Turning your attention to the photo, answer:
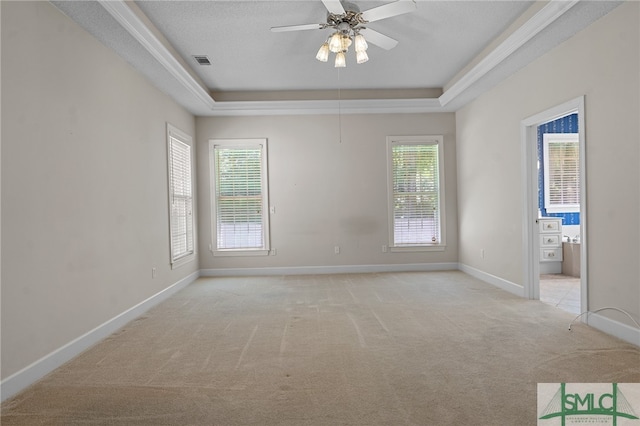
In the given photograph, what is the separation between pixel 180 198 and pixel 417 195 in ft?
12.9

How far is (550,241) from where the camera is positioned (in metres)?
6.65

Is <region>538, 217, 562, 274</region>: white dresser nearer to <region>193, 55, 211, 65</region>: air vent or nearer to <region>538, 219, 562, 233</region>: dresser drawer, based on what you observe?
<region>538, 219, 562, 233</region>: dresser drawer

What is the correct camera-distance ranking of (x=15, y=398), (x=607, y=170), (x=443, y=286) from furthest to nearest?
(x=443, y=286) → (x=607, y=170) → (x=15, y=398)

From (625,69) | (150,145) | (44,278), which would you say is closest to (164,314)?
(44,278)

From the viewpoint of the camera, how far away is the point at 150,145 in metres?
4.89

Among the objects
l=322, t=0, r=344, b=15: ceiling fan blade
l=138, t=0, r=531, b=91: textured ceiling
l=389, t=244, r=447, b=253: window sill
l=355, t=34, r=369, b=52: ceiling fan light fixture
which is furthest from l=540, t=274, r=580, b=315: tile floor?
l=322, t=0, r=344, b=15: ceiling fan blade

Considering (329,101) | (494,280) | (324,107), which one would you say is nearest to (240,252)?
(324,107)

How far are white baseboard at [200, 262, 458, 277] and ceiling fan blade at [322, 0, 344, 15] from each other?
14.4 feet

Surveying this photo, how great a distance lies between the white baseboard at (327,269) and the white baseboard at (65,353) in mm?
2060

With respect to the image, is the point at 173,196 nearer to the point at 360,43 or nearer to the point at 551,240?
the point at 360,43

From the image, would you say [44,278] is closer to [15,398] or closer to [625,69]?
[15,398]

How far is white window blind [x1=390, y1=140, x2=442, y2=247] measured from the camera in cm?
703

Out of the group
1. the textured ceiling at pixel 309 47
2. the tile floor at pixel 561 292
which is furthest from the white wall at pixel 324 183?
the tile floor at pixel 561 292

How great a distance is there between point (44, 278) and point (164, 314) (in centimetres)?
170
